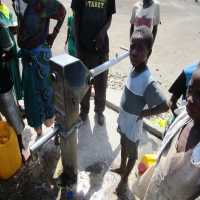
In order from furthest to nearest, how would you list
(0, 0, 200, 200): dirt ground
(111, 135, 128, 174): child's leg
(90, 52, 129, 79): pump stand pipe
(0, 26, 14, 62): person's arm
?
(0, 0, 200, 200): dirt ground < (0, 26, 14, 62): person's arm < (111, 135, 128, 174): child's leg < (90, 52, 129, 79): pump stand pipe

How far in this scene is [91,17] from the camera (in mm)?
3439

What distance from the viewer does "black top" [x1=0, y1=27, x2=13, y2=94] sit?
2898 millimetres

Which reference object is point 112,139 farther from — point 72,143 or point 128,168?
point 72,143

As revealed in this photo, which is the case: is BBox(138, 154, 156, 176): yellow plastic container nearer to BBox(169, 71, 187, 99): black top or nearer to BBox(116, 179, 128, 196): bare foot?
BBox(116, 179, 128, 196): bare foot

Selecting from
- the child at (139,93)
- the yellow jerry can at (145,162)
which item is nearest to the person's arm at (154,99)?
the child at (139,93)

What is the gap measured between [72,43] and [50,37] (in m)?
0.49

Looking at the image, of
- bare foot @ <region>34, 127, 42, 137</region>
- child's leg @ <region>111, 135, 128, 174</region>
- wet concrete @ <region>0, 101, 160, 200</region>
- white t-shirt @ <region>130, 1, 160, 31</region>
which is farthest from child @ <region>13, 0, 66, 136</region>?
white t-shirt @ <region>130, 1, 160, 31</region>

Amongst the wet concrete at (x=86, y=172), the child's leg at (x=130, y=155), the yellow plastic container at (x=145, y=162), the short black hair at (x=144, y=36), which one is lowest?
the wet concrete at (x=86, y=172)

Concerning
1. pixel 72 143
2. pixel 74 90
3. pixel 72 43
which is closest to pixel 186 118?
pixel 74 90

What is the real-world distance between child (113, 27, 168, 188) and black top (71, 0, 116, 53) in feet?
3.96

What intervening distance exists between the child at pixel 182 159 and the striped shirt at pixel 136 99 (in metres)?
0.40

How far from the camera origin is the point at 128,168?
2.83 m

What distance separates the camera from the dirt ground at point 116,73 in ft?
9.92

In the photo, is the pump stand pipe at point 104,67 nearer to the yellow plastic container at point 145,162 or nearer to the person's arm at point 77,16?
the person's arm at point 77,16
